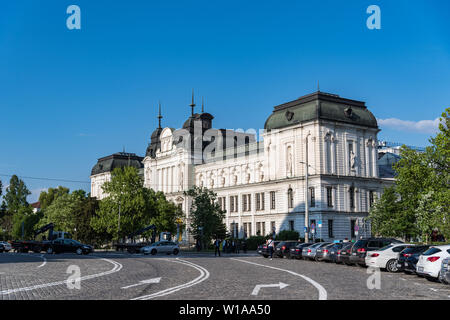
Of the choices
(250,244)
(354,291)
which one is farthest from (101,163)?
(354,291)

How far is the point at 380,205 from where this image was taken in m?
55.4

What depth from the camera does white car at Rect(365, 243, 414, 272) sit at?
25.3 meters

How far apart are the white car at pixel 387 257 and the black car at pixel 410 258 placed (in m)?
1.48

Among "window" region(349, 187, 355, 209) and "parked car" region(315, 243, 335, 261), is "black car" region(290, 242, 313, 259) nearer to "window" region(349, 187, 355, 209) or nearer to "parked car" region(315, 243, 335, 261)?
"parked car" region(315, 243, 335, 261)

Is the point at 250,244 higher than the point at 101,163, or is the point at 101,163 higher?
the point at 101,163

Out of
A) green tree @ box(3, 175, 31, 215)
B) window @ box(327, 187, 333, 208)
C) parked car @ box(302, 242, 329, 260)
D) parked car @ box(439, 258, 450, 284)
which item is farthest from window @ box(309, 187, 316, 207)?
green tree @ box(3, 175, 31, 215)

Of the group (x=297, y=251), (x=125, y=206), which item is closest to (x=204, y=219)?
(x=125, y=206)

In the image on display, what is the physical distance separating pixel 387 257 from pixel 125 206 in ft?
167

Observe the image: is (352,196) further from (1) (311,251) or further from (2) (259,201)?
(1) (311,251)

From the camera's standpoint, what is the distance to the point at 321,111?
68000 millimetres

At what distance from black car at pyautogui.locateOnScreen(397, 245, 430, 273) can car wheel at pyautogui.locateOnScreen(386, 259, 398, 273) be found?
145cm

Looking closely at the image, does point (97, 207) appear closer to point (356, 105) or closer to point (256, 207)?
point (256, 207)

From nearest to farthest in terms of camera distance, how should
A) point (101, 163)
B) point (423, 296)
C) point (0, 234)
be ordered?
point (423, 296) → point (101, 163) → point (0, 234)
